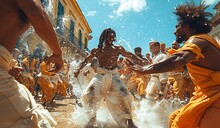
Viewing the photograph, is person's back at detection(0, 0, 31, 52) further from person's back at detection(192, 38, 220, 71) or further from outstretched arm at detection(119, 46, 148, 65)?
outstretched arm at detection(119, 46, 148, 65)

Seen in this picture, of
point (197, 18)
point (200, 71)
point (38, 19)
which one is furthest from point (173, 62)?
point (38, 19)

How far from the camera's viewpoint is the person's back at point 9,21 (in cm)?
192

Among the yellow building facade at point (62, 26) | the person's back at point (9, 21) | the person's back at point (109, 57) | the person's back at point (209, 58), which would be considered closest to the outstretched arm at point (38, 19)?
the person's back at point (9, 21)

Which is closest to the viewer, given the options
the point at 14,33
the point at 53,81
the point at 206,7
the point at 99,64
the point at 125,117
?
the point at 14,33

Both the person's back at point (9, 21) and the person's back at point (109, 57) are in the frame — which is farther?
the person's back at point (109, 57)

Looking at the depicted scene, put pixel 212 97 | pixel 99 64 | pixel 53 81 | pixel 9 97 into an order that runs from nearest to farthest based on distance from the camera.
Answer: pixel 9 97, pixel 212 97, pixel 99 64, pixel 53 81

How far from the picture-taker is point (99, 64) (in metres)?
5.72

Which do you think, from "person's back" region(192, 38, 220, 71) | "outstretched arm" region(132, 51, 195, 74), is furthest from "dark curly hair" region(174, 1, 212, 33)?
"outstretched arm" region(132, 51, 195, 74)

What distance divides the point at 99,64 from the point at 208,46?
11.3 ft

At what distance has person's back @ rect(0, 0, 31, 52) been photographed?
6.31 feet

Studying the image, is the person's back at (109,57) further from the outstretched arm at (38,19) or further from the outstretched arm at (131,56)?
the outstretched arm at (38,19)

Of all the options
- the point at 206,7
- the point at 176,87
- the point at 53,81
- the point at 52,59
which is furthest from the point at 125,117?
the point at 53,81

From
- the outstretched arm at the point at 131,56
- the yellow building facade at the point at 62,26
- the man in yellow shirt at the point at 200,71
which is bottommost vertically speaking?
the man in yellow shirt at the point at 200,71

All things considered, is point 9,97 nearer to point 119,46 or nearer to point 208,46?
point 208,46
